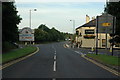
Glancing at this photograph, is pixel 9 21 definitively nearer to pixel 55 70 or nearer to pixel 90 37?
pixel 55 70

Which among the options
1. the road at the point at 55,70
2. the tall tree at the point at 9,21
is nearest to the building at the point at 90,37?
the tall tree at the point at 9,21

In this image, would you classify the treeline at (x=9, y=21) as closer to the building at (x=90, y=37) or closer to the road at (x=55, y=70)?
the road at (x=55, y=70)

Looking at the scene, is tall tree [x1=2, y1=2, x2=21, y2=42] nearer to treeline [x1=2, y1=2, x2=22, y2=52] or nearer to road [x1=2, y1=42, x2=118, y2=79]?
treeline [x1=2, y1=2, x2=22, y2=52]

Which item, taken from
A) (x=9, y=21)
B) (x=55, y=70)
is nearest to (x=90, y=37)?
(x=9, y=21)

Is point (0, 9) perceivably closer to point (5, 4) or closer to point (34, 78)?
point (5, 4)

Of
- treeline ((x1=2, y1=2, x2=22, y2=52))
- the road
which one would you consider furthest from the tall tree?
the road

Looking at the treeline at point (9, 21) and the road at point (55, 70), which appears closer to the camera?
the road at point (55, 70)

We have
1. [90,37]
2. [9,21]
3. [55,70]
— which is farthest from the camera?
[90,37]

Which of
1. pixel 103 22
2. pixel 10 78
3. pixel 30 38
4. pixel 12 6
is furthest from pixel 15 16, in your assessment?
pixel 30 38

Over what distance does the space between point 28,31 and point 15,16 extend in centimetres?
4324

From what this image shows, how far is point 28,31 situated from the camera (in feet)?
254

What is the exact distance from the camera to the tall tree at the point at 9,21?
106 ft

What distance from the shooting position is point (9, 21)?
109 ft

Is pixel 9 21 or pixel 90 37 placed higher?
pixel 9 21
